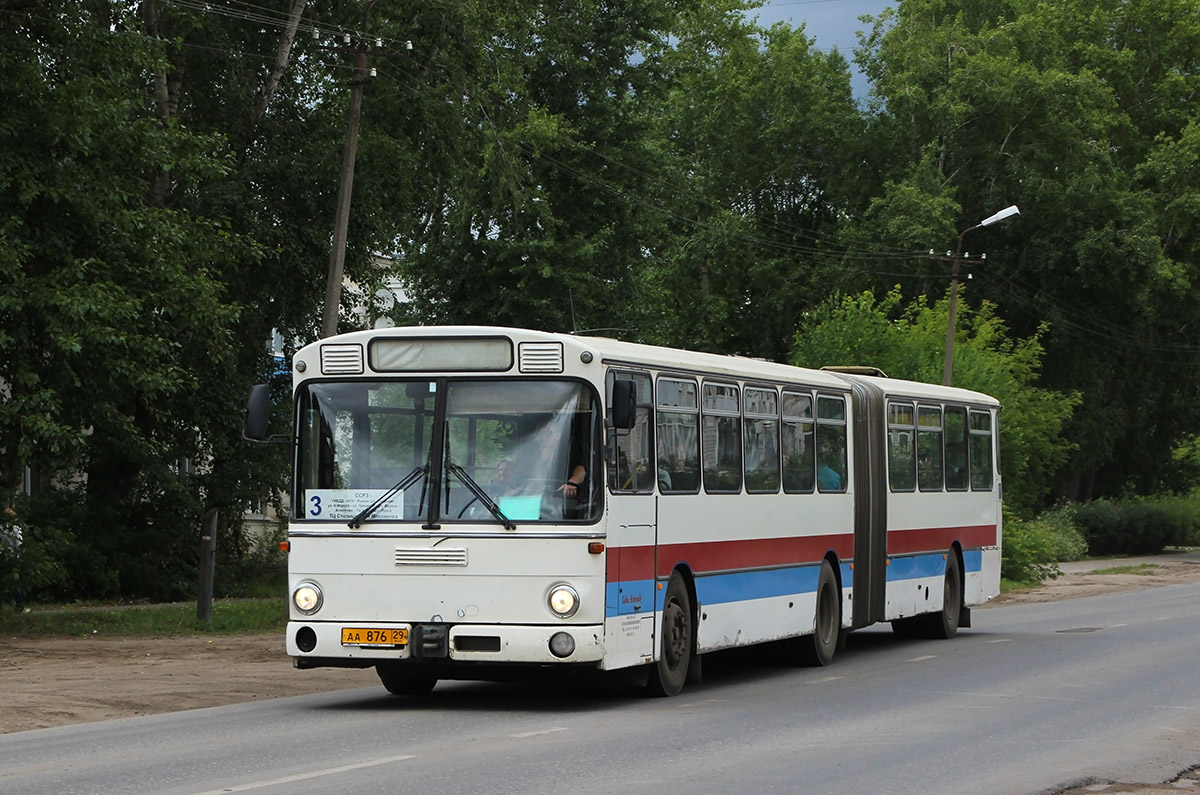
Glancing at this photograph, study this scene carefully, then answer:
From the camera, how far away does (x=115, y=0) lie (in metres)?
26.3

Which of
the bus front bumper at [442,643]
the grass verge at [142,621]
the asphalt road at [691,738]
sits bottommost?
the asphalt road at [691,738]

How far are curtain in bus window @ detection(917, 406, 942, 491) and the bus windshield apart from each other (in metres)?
9.45

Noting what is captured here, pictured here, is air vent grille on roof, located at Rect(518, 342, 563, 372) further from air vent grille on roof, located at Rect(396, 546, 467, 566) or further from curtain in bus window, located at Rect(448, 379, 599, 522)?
air vent grille on roof, located at Rect(396, 546, 467, 566)

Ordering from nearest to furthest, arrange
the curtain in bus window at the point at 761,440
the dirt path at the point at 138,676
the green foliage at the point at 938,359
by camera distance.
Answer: the dirt path at the point at 138,676
the curtain in bus window at the point at 761,440
the green foliage at the point at 938,359

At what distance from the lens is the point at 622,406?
44.9ft

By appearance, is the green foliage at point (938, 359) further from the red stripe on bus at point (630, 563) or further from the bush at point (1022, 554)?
the red stripe on bus at point (630, 563)

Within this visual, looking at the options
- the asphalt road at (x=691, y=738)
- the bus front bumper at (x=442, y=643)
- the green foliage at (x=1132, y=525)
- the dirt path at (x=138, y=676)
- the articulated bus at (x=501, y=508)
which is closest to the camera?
the asphalt road at (x=691, y=738)

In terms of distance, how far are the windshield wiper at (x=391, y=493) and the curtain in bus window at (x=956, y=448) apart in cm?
1102

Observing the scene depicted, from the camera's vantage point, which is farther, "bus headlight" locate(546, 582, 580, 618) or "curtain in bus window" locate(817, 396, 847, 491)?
"curtain in bus window" locate(817, 396, 847, 491)

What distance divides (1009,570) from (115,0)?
2382 cm

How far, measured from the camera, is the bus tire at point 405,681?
15145 mm

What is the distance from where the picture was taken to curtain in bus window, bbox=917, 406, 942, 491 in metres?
22.4

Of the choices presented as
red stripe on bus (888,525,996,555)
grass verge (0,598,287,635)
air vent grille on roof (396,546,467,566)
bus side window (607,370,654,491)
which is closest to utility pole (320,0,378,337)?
grass verge (0,598,287,635)

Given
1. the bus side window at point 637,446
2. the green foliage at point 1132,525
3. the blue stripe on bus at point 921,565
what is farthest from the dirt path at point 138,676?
the green foliage at point 1132,525
